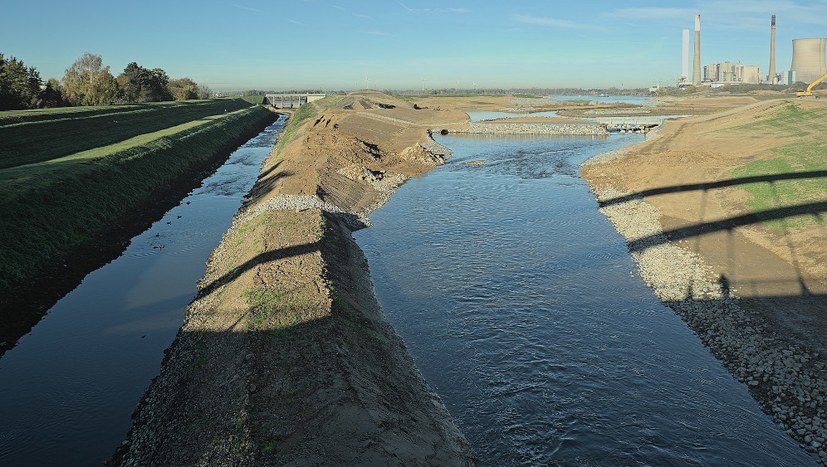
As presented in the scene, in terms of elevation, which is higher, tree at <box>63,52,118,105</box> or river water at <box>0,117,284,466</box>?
tree at <box>63,52,118,105</box>

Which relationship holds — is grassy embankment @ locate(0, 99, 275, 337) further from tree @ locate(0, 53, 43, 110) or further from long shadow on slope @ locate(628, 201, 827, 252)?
long shadow on slope @ locate(628, 201, 827, 252)

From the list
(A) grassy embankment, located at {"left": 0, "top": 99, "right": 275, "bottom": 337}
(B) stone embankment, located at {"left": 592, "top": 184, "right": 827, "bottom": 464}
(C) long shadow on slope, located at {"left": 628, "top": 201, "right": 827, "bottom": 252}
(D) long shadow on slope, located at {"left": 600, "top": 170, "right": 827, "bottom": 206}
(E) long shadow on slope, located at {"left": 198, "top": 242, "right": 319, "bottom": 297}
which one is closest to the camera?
(B) stone embankment, located at {"left": 592, "top": 184, "right": 827, "bottom": 464}

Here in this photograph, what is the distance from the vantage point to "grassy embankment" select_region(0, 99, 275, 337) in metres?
23.2

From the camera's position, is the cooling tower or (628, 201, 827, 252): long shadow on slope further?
the cooling tower

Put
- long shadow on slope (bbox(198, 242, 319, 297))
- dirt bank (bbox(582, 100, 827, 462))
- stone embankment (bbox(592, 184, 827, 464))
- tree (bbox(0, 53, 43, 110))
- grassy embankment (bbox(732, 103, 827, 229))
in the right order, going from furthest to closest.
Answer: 1. tree (bbox(0, 53, 43, 110))
2. grassy embankment (bbox(732, 103, 827, 229))
3. long shadow on slope (bbox(198, 242, 319, 297))
4. dirt bank (bbox(582, 100, 827, 462))
5. stone embankment (bbox(592, 184, 827, 464))

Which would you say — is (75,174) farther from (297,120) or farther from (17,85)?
(297,120)

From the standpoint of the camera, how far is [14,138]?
40.9 metres

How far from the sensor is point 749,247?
81.3 feet

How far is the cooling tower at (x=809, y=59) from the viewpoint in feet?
547

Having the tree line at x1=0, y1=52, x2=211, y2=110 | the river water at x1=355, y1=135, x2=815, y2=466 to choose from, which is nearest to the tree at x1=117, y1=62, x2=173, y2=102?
the tree line at x1=0, y1=52, x2=211, y2=110

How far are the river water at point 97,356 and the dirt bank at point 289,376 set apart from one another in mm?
906

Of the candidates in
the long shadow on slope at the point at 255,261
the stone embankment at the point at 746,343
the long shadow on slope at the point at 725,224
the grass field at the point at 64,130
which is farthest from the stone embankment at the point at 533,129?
the long shadow on slope at the point at 255,261

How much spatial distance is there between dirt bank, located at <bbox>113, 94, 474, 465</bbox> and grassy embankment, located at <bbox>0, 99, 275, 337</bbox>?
7.37 meters

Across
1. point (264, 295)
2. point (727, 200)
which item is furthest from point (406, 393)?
point (727, 200)
